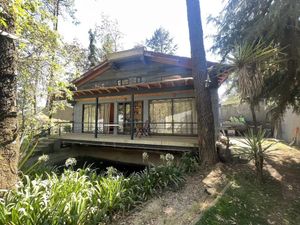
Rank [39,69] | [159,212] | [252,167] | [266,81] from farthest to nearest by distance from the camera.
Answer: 1. [266,81]
2. [252,167]
3. [39,69]
4. [159,212]

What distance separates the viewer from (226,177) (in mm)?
6379

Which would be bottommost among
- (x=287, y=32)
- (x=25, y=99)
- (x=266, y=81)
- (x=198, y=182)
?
(x=198, y=182)

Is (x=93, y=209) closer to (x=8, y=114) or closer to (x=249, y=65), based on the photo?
(x=8, y=114)

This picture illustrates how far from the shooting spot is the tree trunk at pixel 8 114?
3227 mm

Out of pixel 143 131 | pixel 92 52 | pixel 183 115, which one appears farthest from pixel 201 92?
pixel 92 52

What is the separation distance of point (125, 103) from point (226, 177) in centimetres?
932

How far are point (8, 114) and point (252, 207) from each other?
5.10 m

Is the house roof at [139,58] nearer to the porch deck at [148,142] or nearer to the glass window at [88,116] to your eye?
the glass window at [88,116]

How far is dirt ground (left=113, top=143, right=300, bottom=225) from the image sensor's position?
412 cm

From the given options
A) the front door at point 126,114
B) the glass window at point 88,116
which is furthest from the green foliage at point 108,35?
the front door at point 126,114

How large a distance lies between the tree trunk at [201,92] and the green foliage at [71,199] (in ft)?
8.18

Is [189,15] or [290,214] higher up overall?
[189,15]

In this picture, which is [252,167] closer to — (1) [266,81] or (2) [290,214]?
(2) [290,214]

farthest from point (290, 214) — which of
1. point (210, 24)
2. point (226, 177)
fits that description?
point (210, 24)
